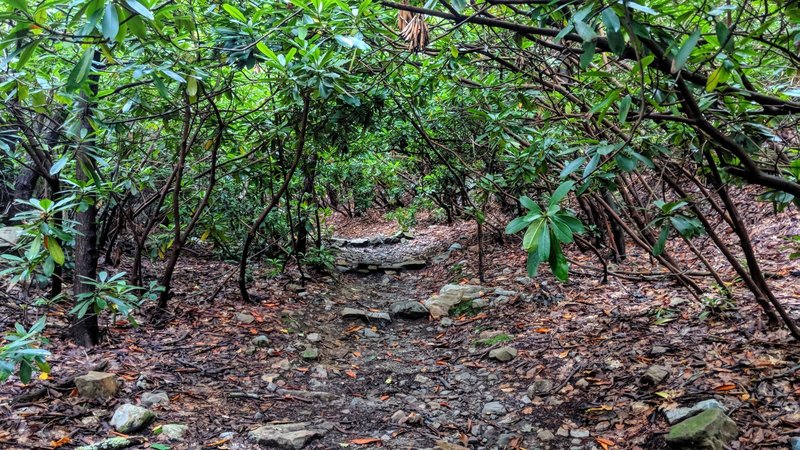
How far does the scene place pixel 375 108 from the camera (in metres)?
4.36

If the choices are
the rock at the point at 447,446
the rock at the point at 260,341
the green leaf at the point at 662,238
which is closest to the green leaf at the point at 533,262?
the green leaf at the point at 662,238

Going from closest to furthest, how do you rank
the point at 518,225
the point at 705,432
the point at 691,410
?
the point at 518,225, the point at 705,432, the point at 691,410

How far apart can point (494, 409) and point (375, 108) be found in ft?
9.02

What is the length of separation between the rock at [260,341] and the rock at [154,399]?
1112 millimetres

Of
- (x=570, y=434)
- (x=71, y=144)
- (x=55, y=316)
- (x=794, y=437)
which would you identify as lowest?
(x=570, y=434)

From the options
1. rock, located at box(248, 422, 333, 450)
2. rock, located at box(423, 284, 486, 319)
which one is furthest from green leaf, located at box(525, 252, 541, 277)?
rock, located at box(423, 284, 486, 319)

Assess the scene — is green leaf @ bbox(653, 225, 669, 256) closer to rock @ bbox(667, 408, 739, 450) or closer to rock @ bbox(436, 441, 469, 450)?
rock @ bbox(667, 408, 739, 450)

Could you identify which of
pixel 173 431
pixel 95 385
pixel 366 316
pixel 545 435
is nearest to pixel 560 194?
pixel 545 435

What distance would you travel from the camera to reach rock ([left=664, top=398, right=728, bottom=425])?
2.42 m

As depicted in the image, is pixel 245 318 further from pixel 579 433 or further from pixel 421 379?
pixel 579 433

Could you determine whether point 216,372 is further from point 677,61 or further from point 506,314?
point 677,61

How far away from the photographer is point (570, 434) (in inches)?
107

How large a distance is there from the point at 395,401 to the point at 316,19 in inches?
100.0

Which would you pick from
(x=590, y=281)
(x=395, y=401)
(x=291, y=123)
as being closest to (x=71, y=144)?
(x=291, y=123)
